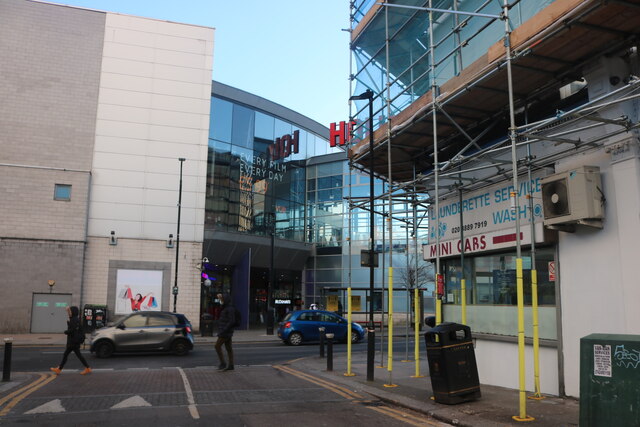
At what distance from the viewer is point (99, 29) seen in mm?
30906

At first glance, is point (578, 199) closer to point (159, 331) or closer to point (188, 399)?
point (188, 399)

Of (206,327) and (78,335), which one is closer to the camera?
(78,335)

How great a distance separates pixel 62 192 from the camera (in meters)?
29.0

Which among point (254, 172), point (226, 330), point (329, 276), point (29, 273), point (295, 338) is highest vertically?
point (254, 172)

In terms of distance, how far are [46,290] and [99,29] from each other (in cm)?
1501

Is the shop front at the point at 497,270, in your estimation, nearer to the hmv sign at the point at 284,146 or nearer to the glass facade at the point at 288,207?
the glass facade at the point at 288,207

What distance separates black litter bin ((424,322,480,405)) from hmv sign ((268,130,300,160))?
34.2m

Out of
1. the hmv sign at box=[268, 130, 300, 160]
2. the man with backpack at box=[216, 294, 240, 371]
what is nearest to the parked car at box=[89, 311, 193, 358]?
the man with backpack at box=[216, 294, 240, 371]

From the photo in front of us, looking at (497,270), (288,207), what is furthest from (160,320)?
(288,207)

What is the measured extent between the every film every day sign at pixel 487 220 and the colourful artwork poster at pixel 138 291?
20915mm

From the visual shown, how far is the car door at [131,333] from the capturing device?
680 inches

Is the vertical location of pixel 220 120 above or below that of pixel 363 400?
above

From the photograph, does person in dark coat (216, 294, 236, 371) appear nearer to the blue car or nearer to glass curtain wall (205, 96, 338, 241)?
the blue car

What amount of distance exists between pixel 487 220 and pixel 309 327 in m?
14.2
